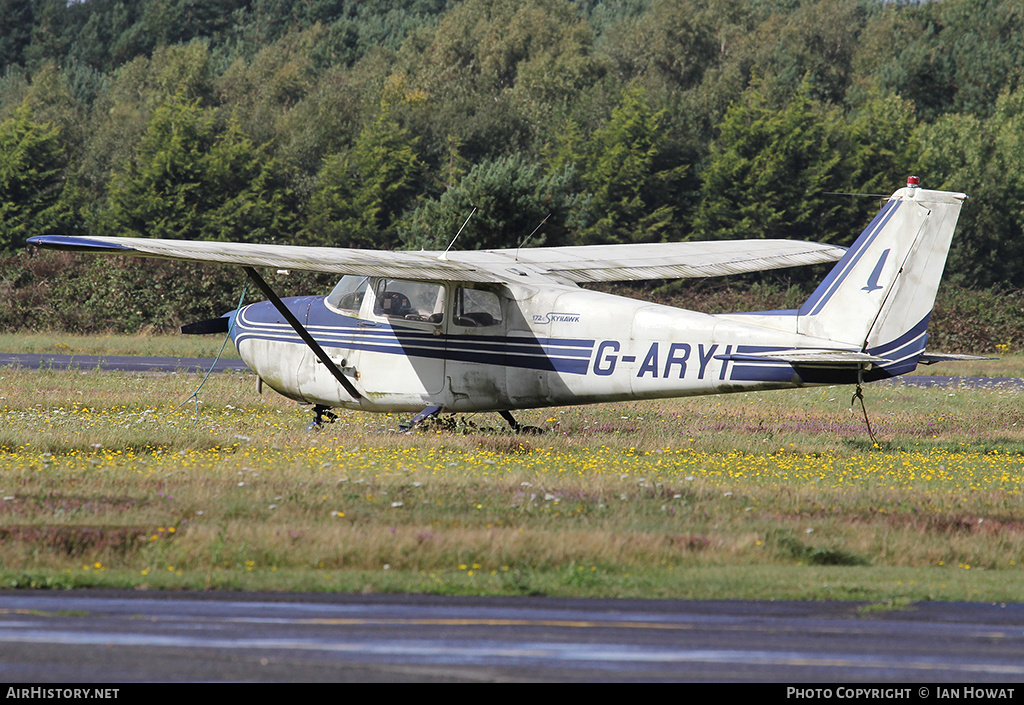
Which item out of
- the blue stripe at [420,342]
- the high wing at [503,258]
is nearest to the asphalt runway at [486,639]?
the high wing at [503,258]

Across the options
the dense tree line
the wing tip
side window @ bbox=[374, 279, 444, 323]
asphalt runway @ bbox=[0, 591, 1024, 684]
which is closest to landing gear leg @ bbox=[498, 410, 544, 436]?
side window @ bbox=[374, 279, 444, 323]

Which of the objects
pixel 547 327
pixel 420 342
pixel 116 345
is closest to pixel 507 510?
pixel 547 327

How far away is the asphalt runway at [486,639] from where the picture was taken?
580cm

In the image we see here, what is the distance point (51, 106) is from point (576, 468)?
77.8 m

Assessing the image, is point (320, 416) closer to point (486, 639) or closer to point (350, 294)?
point (350, 294)

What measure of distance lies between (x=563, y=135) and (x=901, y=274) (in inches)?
2050

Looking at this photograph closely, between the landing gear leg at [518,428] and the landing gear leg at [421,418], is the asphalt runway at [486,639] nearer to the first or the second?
the landing gear leg at [421,418]

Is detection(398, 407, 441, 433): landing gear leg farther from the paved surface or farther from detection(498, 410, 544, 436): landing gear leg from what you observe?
the paved surface

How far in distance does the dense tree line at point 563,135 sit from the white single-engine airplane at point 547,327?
79.1ft

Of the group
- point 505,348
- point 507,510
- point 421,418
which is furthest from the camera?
point 421,418

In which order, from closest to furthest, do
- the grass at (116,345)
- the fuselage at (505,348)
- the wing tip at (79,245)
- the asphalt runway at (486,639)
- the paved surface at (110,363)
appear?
the asphalt runway at (486,639) → the wing tip at (79,245) → the fuselage at (505,348) → the paved surface at (110,363) → the grass at (116,345)

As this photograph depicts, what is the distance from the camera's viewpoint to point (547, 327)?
14.3 m

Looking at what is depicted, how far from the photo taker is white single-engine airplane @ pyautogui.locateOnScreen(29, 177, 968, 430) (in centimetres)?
1263

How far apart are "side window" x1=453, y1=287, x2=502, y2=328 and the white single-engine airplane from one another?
0.6 inches
